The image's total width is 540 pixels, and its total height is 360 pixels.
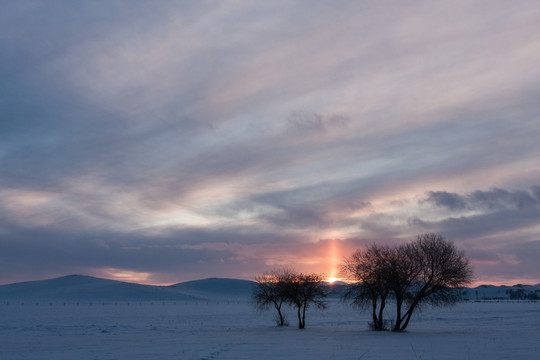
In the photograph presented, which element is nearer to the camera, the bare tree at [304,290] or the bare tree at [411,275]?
the bare tree at [411,275]

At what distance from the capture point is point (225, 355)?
24016 millimetres

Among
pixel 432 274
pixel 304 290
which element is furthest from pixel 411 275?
pixel 304 290

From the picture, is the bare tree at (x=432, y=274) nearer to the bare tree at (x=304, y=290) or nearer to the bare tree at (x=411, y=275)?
the bare tree at (x=411, y=275)

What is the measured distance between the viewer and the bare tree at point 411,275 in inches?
1697

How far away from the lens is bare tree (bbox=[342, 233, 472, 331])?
1697 inches

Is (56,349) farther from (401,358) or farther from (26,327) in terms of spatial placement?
(26,327)

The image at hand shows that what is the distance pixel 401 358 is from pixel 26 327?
44.5 m

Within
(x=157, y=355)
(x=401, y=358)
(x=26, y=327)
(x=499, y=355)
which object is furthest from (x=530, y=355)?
(x=26, y=327)

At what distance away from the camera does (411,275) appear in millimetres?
44438

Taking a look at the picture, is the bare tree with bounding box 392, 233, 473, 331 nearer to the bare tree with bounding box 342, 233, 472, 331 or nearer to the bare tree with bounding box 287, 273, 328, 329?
the bare tree with bounding box 342, 233, 472, 331

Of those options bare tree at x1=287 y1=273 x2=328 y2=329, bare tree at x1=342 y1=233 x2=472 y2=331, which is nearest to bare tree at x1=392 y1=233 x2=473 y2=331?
bare tree at x1=342 y1=233 x2=472 y2=331

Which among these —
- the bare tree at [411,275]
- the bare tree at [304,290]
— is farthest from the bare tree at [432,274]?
the bare tree at [304,290]

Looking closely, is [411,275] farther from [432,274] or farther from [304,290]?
[304,290]

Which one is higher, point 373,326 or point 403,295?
point 403,295
